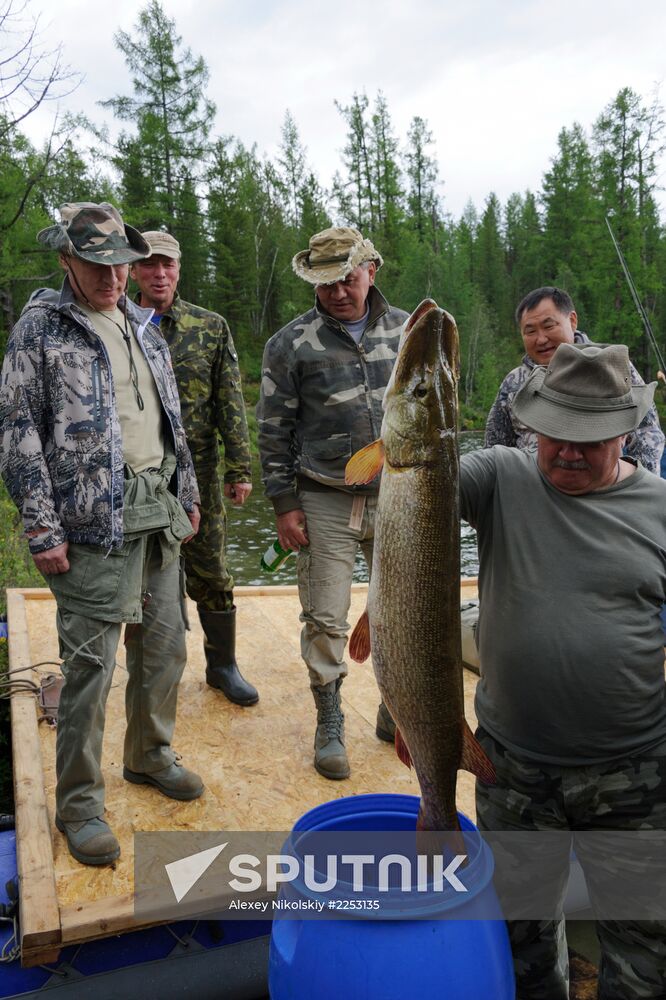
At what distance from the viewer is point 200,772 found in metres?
3.71

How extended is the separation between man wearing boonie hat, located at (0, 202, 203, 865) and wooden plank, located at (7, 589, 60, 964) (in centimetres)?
12

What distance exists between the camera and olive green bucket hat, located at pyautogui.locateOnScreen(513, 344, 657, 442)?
218cm

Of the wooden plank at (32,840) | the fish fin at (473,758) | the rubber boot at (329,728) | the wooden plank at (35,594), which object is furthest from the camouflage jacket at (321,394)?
the wooden plank at (35,594)

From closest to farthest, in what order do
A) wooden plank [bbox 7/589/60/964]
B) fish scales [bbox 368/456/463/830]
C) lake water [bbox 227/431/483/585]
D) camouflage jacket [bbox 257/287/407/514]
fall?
1. fish scales [bbox 368/456/463/830]
2. wooden plank [bbox 7/589/60/964]
3. camouflage jacket [bbox 257/287/407/514]
4. lake water [bbox 227/431/483/585]

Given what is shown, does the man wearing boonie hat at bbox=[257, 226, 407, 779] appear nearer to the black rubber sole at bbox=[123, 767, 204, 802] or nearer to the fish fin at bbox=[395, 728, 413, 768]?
the black rubber sole at bbox=[123, 767, 204, 802]

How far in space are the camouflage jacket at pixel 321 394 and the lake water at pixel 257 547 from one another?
238 inches

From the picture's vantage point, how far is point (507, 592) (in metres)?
2.32

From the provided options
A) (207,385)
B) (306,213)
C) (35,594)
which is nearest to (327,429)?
(207,385)

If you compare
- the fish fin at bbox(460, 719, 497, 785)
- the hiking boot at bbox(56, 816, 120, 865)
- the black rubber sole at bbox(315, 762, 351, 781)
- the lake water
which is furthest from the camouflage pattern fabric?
the lake water

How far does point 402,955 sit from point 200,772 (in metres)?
2.07

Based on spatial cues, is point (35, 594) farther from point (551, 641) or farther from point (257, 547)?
point (257, 547)

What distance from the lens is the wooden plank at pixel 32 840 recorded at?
2549 mm

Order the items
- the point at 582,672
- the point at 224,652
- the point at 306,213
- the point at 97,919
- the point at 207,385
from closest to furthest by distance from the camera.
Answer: the point at 582,672
the point at 97,919
the point at 207,385
the point at 224,652
the point at 306,213

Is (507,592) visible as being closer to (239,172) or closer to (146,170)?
(146,170)
